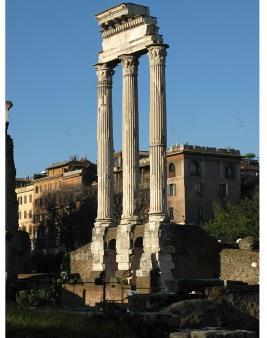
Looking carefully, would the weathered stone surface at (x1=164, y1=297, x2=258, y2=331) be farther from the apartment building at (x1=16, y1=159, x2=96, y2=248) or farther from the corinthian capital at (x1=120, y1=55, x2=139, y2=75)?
the apartment building at (x1=16, y1=159, x2=96, y2=248)

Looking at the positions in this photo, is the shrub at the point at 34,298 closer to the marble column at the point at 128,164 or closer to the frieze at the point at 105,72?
the marble column at the point at 128,164

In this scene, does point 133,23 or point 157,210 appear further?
point 133,23

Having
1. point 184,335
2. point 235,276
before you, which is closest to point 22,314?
point 184,335

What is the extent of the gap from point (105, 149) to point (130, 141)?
67.9 inches

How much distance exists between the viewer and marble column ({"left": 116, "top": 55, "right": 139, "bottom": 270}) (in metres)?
30.7

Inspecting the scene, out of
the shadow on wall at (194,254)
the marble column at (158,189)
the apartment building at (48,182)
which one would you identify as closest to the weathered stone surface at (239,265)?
the shadow on wall at (194,254)

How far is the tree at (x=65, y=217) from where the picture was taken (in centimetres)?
5322

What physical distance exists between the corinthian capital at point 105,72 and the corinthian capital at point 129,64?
4.60ft

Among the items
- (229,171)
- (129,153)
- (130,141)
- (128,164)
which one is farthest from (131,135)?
(229,171)

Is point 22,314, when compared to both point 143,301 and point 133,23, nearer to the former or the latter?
point 143,301

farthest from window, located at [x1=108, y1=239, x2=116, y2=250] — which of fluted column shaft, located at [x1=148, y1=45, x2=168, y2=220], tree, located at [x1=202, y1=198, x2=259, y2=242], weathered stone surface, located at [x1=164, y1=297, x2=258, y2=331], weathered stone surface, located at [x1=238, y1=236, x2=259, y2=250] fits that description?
weathered stone surface, located at [x1=164, y1=297, x2=258, y2=331]
